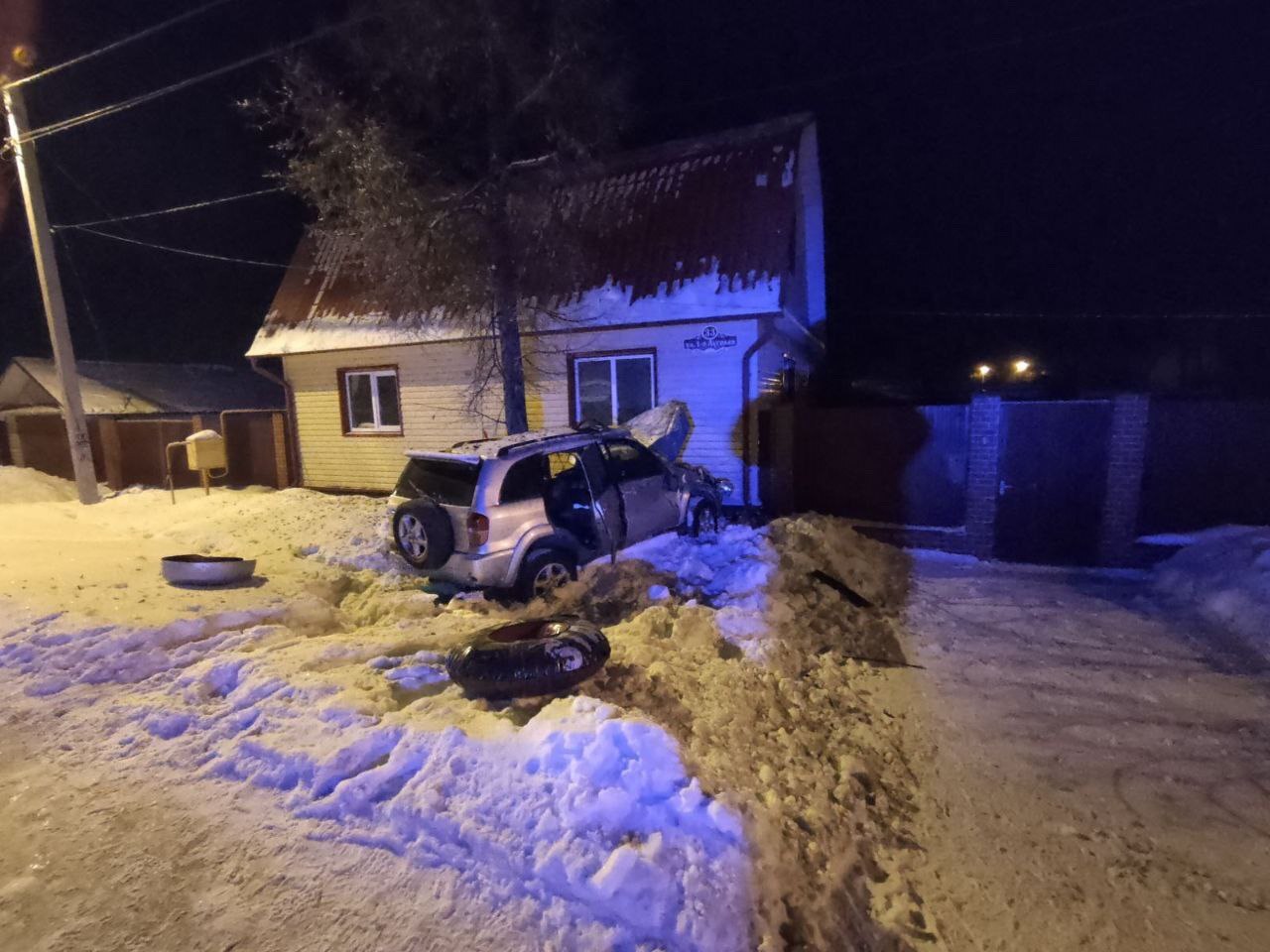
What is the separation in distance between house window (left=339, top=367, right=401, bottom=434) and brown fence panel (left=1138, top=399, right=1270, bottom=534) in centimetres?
1287

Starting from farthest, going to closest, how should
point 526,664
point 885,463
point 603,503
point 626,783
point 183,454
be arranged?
point 183,454 → point 885,463 → point 603,503 → point 526,664 → point 626,783

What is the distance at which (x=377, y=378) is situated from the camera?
46.0 feet

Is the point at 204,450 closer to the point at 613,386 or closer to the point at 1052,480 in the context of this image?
the point at 613,386

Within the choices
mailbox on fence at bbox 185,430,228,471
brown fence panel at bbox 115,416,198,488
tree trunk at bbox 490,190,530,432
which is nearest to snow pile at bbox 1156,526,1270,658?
tree trunk at bbox 490,190,530,432

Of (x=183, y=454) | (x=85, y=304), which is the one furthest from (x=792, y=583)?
(x=85, y=304)

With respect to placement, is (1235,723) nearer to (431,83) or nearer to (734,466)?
(734,466)

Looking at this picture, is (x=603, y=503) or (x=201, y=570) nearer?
(x=201, y=570)

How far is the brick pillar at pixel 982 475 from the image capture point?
8711 millimetres

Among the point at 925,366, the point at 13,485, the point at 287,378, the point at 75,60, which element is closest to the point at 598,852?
the point at 75,60

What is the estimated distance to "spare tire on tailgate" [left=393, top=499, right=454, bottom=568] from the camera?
607cm

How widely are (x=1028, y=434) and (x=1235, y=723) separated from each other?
4867mm

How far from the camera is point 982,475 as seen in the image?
28.9 feet

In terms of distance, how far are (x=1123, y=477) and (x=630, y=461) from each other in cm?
623

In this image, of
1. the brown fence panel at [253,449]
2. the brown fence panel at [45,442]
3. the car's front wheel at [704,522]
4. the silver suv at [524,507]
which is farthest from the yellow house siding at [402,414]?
the brown fence panel at [45,442]
